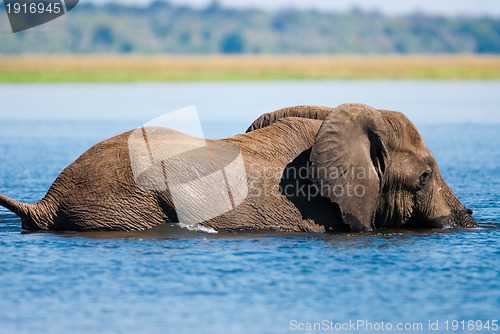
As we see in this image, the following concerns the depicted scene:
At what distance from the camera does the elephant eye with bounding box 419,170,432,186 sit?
10508mm

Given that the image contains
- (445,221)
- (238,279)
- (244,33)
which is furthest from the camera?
(244,33)

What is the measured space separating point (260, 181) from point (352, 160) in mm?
1114

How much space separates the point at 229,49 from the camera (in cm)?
15700

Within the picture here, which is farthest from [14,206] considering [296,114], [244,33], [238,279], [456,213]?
[244,33]

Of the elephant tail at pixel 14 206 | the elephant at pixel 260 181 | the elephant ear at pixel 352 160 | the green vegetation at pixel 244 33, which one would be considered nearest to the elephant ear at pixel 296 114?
the elephant at pixel 260 181

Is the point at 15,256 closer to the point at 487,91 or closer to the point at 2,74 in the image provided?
the point at 487,91

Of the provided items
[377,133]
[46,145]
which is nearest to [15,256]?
[377,133]

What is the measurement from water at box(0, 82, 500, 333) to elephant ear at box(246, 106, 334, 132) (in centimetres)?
167

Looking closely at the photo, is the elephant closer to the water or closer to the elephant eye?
the elephant eye

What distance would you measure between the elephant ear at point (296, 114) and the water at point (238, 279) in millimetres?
1666

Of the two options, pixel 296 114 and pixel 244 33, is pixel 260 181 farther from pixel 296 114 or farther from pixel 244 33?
pixel 244 33

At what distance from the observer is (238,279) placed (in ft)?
28.3

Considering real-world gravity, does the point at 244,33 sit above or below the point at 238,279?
above

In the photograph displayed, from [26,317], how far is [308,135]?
4313 mm
